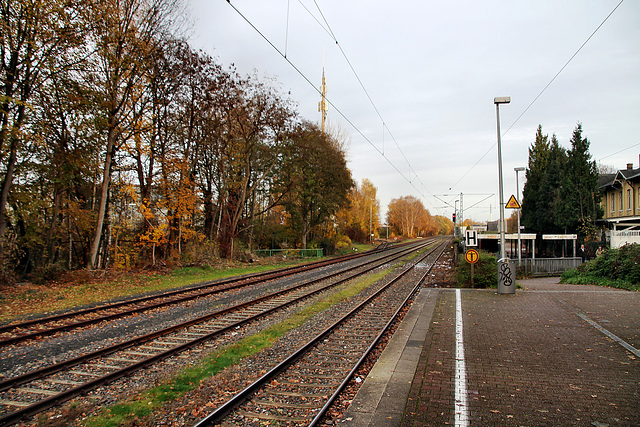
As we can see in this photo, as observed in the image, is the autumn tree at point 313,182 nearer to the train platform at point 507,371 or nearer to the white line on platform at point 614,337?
the train platform at point 507,371

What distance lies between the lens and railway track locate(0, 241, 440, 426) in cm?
510

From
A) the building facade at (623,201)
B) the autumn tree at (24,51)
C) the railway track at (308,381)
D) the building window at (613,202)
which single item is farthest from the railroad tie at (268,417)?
the building window at (613,202)

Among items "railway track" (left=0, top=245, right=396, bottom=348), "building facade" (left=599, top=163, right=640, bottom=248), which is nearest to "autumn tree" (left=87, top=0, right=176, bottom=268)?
"railway track" (left=0, top=245, right=396, bottom=348)

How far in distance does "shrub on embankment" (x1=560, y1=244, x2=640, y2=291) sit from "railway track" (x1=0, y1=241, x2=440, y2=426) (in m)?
15.7

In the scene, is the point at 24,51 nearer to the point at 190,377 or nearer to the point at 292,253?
the point at 190,377

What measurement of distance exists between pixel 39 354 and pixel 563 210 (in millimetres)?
38285

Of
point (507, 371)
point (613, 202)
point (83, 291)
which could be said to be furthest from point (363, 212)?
point (507, 371)

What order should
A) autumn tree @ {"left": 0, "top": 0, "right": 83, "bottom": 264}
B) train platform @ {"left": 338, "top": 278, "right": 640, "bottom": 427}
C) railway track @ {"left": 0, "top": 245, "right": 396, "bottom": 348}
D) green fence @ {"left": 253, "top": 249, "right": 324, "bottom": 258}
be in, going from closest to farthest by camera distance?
train platform @ {"left": 338, "top": 278, "right": 640, "bottom": 427}
railway track @ {"left": 0, "top": 245, "right": 396, "bottom": 348}
autumn tree @ {"left": 0, "top": 0, "right": 83, "bottom": 264}
green fence @ {"left": 253, "top": 249, "right": 324, "bottom": 258}

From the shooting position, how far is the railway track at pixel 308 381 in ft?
15.4

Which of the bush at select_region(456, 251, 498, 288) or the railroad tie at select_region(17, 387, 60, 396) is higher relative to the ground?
the bush at select_region(456, 251, 498, 288)

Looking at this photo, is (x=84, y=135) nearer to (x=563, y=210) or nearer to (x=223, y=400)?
(x=223, y=400)

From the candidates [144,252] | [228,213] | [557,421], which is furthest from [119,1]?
[557,421]

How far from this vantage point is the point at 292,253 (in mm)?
37469

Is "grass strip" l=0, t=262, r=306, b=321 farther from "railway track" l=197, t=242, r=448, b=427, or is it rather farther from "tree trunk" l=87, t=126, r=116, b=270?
"railway track" l=197, t=242, r=448, b=427
